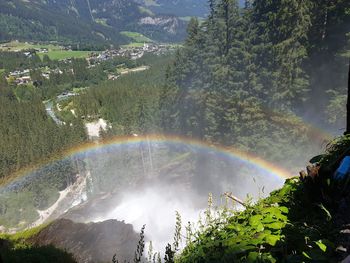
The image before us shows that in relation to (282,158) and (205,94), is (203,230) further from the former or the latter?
(205,94)

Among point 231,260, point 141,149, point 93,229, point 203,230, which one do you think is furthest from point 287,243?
point 141,149

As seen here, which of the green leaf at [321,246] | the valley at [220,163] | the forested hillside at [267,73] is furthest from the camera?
the forested hillside at [267,73]

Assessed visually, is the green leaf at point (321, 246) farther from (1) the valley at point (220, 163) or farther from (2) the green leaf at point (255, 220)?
(2) the green leaf at point (255, 220)

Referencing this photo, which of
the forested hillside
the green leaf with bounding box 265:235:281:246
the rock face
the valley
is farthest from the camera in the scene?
the forested hillside

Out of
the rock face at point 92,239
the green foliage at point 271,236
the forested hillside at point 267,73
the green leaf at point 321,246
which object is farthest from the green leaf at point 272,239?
the forested hillside at point 267,73

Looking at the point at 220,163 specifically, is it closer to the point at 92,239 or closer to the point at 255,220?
the point at 92,239

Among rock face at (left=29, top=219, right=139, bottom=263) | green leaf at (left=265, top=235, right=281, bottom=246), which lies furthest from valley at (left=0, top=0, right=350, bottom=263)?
rock face at (left=29, top=219, right=139, bottom=263)

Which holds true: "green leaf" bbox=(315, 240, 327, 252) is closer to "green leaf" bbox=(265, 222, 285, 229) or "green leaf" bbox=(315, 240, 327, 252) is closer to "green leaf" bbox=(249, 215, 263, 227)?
"green leaf" bbox=(265, 222, 285, 229)

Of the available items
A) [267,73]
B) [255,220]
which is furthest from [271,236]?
[267,73]
